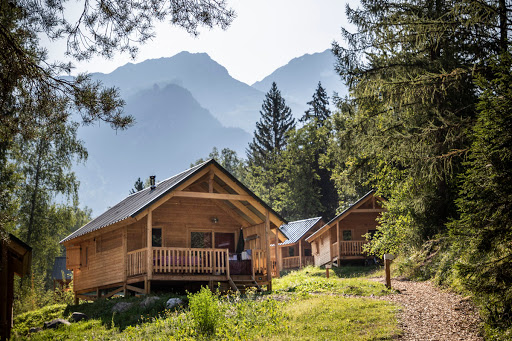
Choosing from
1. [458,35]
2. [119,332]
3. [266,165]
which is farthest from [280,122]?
[119,332]

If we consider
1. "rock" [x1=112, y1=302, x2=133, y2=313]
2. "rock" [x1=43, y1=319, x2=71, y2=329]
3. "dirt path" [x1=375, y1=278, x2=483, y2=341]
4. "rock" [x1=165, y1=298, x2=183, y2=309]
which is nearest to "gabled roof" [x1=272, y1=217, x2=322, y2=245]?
"rock" [x1=112, y1=302, x2=133, y2=313]

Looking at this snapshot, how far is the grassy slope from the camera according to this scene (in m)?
10.5

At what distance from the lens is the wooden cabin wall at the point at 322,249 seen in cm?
3506

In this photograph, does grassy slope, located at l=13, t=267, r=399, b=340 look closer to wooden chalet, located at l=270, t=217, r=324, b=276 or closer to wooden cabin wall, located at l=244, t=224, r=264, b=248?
wooden cabin wall, located at l=244, t=224, r=264, b=248

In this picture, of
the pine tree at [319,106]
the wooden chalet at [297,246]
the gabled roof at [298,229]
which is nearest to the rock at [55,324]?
the wooden chalet at [297,246]

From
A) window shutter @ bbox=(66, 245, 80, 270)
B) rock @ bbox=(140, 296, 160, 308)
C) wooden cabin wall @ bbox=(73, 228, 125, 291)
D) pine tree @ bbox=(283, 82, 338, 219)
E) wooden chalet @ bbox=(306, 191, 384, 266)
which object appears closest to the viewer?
rock @ bbox=(140, 296, 160, 308)

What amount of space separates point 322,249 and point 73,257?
18.9 m

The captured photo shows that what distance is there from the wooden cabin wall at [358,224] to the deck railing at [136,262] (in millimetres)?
18803

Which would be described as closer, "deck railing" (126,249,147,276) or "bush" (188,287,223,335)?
"bush" (188,287,223,335)

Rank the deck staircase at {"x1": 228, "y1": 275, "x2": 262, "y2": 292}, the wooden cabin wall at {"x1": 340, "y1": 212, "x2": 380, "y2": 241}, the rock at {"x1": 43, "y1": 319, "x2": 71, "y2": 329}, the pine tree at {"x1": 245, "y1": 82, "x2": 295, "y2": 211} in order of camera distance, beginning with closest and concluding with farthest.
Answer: the rock at {"x1": 43, "y1": 319, "x2": 71, "y2": 329}, the deck staircase at {"x1": 228, "y1": 275, "x2": 262, "y2": 292}, the wooden cabin wall at {"x1": 340, "y1": 212, "x2": 380, "y2": 241}, the pine tree at {"x1": 245, "y1": 82, "x2": 295, "y2": 211}

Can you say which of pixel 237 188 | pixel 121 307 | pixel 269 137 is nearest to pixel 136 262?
pixel 121 307

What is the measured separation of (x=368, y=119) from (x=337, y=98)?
159 centimetres

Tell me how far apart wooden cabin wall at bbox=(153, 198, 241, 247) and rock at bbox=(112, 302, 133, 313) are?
15.4 feet

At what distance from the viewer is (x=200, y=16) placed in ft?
27.7
